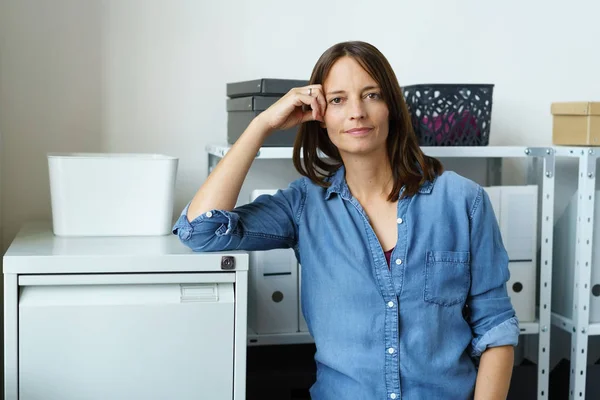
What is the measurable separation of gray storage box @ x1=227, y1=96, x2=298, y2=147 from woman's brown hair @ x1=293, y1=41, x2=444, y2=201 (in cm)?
26

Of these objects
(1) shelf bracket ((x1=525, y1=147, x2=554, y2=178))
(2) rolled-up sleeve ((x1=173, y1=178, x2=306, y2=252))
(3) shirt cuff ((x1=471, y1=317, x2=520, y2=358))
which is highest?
(1) shelf bracket ((x1=525, y1=147, x2=554, y2=178))

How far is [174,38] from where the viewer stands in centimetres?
212

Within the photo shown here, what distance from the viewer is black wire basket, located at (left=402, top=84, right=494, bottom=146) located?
6.40 ft

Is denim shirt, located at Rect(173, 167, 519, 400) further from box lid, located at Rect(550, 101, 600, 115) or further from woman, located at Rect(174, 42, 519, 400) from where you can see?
box lid, located at Rect(550, 101, 600, 115)

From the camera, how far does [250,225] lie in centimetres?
154

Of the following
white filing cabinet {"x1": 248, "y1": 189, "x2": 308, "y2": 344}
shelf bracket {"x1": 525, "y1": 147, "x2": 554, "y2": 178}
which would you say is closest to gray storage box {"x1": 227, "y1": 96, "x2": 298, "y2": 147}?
white filing cabinet {"x1": 248, "y1": 189, "x2": 308, "y2": 344}

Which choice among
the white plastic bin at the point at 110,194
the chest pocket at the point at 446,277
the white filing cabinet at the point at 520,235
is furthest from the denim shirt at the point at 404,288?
the white filing cabinet at the point at 520,235

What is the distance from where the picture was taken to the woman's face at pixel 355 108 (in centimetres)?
148

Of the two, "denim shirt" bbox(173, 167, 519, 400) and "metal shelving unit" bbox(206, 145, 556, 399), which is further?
"metal shelving unit" bbox(206, 145, 556, 399)

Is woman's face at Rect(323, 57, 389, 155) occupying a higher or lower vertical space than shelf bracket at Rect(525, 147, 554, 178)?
higher

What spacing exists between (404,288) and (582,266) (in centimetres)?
73

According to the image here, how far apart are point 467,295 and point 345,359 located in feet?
0.89

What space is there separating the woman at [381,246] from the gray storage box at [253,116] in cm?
32

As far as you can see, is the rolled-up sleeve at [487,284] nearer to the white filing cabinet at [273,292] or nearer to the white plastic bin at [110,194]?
the white filing cabinet at [273,292]
